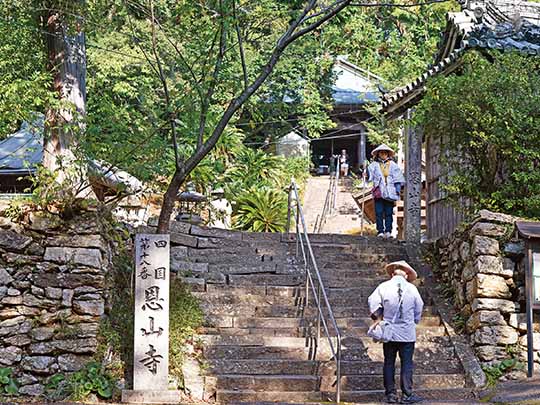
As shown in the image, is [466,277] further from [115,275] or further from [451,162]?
[115,275]

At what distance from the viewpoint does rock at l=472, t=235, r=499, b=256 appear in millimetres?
9820

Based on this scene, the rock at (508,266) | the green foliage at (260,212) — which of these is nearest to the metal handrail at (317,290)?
the rock at (508,266)

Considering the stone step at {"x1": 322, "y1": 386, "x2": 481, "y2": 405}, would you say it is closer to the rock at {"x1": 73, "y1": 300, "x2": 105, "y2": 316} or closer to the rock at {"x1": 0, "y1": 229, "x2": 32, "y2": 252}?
the rock at {"x1": 73, "y1": 300, "x2": 105, "y2": 316}

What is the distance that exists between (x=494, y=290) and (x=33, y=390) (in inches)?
219

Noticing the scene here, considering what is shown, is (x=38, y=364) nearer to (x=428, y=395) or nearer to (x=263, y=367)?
(x=263, y=367)

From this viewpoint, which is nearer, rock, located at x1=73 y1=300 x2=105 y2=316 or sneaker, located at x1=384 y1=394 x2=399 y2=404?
sneaker, located at x1=384 y1=394 x2=399 y2=404

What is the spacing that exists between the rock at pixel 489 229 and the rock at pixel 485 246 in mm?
72

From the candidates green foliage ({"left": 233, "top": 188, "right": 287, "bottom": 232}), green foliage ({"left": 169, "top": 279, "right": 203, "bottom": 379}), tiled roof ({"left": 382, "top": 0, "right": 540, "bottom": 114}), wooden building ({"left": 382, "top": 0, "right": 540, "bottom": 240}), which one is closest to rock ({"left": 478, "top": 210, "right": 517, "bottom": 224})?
wooden building ({"left": 382, "top": 0, "right": 540, "bottom": 240})

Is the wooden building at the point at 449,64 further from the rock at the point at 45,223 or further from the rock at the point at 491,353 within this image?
the rock at the point at 45,223

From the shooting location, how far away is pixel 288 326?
10.1 m

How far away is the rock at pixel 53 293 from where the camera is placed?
888 centimetres

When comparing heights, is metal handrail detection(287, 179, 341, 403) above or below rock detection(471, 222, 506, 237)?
below

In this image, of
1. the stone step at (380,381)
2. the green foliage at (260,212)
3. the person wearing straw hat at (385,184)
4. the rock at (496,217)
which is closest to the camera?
the stone step at (380,381)

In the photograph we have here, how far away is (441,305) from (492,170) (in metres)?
2.04
